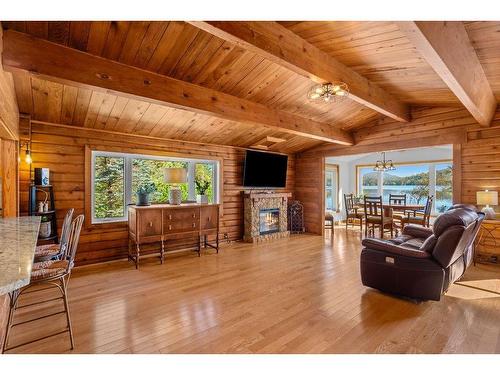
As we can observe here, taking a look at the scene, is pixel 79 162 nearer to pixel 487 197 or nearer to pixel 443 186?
pixel 487 197

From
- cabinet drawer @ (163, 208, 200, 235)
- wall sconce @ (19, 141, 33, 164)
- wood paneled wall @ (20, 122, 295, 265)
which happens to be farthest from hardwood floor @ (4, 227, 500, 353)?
wall sconce @ (19, 141, 33, 164)

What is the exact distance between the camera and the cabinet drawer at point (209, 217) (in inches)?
192

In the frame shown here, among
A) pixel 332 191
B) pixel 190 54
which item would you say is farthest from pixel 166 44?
pixel 332 191

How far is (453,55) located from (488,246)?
3691mm

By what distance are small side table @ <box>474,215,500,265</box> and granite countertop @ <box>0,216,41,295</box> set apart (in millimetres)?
5608

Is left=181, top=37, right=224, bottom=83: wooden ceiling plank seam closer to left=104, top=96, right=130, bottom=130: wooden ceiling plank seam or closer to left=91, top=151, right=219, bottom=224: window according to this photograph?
left=104, top=96, right=130, bottom=130: wooden ceiling plank seam

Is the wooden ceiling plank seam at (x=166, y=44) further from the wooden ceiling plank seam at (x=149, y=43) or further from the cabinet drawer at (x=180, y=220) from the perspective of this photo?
the cabinet drawer at (x=180, y=220)

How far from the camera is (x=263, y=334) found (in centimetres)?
224

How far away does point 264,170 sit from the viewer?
6.38 m

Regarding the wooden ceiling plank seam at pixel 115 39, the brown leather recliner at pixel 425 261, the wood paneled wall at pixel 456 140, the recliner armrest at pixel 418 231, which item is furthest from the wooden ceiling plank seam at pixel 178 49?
the wood paneled wall at pixel 456 140

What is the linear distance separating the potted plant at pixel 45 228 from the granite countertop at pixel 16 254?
47.9 inches
